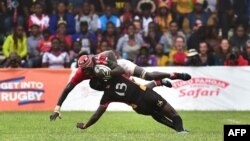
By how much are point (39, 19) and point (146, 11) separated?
3412 millimetres

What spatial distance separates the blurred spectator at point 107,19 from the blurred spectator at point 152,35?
3.66ft

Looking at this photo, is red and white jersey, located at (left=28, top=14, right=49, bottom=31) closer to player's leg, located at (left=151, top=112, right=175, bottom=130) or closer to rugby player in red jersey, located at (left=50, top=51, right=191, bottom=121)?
rugby player in red jersey, located at (left=50, top=51, right=191, bottom=121)

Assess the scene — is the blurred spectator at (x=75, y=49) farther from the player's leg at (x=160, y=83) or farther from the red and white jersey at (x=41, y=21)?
the player's leg at (x=160, y=83)

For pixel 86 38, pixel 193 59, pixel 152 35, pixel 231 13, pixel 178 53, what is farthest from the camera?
pixel 231 13

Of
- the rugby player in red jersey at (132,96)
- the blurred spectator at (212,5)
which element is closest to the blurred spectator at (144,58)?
the blurred spectator at (212,5)

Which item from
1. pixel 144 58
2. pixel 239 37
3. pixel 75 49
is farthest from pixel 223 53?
pixel 75 49

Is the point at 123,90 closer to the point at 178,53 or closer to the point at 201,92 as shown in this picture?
the point at 201,92

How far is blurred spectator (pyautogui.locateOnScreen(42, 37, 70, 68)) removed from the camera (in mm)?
23062

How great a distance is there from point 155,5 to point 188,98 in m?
4.95

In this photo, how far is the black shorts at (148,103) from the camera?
49.1ft

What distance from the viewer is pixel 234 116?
20000 millimetres

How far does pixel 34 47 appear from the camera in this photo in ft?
78.3

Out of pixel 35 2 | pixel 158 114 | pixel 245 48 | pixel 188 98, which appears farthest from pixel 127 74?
pixel 35 2

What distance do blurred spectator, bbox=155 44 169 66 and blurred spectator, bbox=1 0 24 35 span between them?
4303 millimetres
